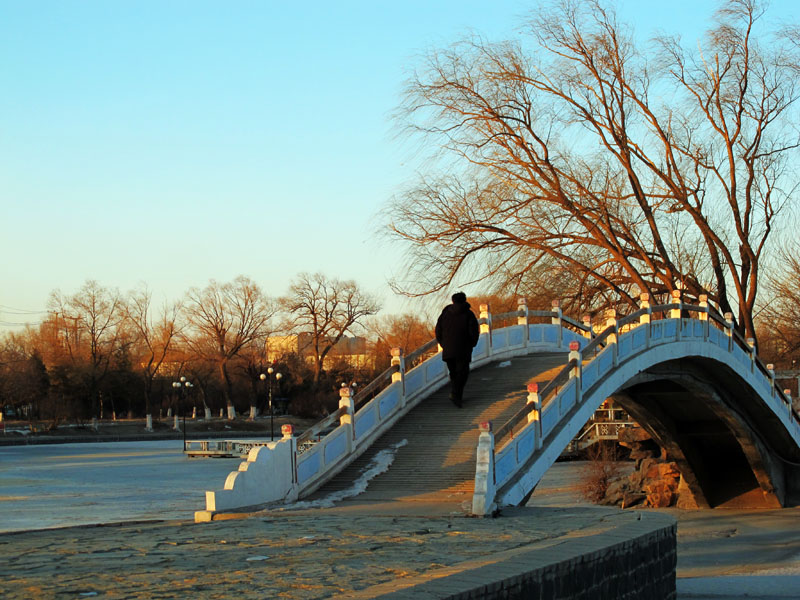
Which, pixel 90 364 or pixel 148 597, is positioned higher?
pixel 90 364

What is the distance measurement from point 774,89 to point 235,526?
78.2 ft

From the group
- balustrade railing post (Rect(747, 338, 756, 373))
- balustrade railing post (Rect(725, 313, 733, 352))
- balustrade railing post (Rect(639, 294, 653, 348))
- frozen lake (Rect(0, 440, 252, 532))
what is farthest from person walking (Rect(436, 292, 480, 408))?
balustrade railing post (Rect(747, 338, 756, 373))

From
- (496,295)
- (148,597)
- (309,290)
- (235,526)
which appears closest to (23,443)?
(309,290)

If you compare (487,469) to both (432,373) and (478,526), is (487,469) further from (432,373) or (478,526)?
(432,373)

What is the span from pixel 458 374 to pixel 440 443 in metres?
1.45

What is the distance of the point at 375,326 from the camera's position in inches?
3743

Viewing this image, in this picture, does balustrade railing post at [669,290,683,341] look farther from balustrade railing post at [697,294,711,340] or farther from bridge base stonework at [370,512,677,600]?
bridge base stonework at [370,512,677,600]

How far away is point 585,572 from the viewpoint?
8.57m

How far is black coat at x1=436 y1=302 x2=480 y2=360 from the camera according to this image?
1516cm

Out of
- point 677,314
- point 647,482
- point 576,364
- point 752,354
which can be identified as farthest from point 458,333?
point 647,482

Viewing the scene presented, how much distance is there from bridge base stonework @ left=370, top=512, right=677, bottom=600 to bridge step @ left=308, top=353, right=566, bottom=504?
2.57 metres

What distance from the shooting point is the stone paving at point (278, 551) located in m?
6.95

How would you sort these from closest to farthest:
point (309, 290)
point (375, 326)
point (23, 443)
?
point (23, 443)
point (309, 290)
point (375, 326)

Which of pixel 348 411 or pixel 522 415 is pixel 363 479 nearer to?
pixel 348 411
